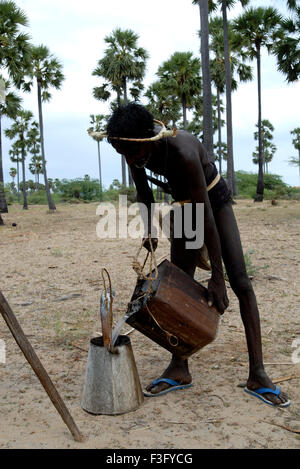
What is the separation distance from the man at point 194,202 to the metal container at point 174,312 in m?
0.10

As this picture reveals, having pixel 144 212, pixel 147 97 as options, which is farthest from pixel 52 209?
pixel 144 212

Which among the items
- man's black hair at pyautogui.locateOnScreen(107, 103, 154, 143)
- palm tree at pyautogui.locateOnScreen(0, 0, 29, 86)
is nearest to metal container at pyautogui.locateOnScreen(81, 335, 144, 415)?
man's black hair at pyautogui.locateOnScreen(107, 103, 154, 143)

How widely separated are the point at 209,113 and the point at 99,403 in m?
8.62

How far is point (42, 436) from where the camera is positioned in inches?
77.7

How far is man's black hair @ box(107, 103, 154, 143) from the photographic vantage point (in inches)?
78.6

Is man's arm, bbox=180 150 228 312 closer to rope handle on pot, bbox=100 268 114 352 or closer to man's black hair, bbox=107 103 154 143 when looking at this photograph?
man's black hair, bbox=107 103 154 143

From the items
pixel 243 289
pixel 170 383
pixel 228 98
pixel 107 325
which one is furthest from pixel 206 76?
pixel 107 325

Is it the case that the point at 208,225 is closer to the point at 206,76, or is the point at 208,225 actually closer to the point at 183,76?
the point at 206,76

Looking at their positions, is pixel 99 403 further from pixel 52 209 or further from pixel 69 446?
pixel 52 209

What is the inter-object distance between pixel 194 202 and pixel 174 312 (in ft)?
1.82

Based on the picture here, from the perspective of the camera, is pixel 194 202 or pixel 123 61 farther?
pixel 123 61

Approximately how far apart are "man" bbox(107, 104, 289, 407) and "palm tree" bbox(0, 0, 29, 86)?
12922 millimetres

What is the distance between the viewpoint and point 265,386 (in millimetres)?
2312

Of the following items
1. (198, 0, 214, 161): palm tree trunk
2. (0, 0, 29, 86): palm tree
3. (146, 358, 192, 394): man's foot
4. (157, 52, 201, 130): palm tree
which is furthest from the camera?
(157, 52, 201, 130): palm tree
